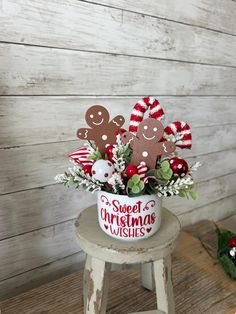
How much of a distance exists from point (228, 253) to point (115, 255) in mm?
587

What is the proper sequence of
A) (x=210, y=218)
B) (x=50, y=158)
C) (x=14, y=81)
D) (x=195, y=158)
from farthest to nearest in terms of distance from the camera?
(x=210, y=218) < (x=195, y=158) < (x=50, y=158) < (x=14, y=81)

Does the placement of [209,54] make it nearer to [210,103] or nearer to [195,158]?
[210,103]

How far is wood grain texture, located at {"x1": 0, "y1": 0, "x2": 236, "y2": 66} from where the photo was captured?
82cm

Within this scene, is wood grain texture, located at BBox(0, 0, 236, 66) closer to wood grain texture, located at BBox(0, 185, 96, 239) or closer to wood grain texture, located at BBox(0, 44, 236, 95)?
wood grain texture, located at BBox(0, 44, 236, 95)

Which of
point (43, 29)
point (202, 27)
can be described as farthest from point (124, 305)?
point (202, 27)

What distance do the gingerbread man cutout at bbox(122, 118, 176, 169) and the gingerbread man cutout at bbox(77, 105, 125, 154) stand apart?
0.17 ft

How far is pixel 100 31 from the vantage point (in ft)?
3.14

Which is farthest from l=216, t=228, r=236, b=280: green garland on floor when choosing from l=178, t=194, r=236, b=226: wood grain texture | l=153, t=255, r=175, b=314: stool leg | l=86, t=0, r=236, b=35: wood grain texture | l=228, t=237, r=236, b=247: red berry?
l=86, t=0, r=236, b=35: wood grain texture

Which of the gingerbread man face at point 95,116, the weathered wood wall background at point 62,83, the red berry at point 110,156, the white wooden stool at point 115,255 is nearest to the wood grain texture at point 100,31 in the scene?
the weathered wood wall background at point 62,83

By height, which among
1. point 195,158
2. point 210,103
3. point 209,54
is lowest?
point 195,158

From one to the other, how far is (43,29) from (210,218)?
1125mm

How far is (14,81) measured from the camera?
0.83 m

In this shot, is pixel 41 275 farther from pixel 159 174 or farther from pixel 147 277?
pixel 159 174

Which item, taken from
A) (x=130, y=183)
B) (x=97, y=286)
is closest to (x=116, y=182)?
(x=130, y=183)
